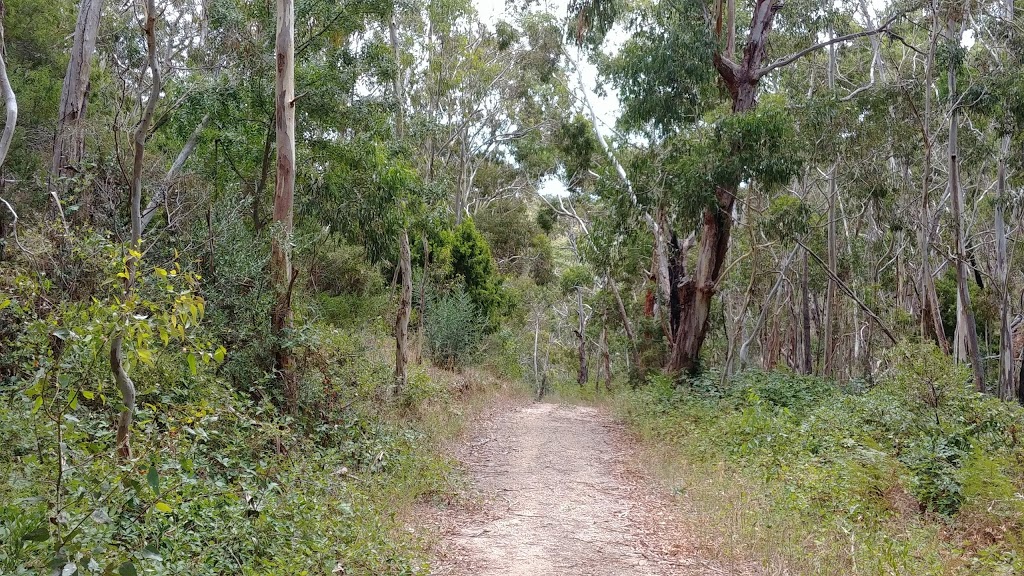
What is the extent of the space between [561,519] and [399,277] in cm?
1669

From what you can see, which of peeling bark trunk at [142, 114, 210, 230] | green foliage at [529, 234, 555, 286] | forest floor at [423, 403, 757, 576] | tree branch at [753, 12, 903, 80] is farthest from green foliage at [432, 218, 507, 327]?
forest floor at [423, 403, 757, 576]

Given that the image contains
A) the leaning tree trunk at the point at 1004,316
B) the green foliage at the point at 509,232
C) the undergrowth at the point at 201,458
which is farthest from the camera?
the green foliage at the point at 509,232

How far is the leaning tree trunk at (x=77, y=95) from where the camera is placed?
1002 cm

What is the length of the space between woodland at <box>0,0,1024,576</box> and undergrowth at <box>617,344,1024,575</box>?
0.04 metres

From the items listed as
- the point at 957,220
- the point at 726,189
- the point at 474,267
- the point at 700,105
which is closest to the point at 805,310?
the point at 700,105

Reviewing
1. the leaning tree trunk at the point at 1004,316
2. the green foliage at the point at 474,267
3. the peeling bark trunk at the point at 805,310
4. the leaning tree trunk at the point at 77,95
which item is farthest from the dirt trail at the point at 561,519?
the green foliage at the point at 474,267

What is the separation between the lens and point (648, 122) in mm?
17688

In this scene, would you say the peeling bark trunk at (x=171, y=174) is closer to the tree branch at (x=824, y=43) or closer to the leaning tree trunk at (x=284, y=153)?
the leaning tree trunk at (x=284, y=153)

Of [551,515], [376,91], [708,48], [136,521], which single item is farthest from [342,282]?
[136,521]

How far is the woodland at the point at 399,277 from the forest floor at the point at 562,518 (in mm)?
410

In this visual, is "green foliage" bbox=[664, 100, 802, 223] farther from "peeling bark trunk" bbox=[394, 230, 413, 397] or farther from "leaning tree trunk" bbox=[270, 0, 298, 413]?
"leaning tree trunk" bbox=[270, 0, 298, 413]

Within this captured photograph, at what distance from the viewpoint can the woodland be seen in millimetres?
4828

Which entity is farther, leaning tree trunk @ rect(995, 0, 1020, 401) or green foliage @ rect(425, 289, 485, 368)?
green foliage @ rect(425, 289, 485, 368)

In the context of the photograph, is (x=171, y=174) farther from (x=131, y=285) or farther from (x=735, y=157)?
(x=735, y=157)
